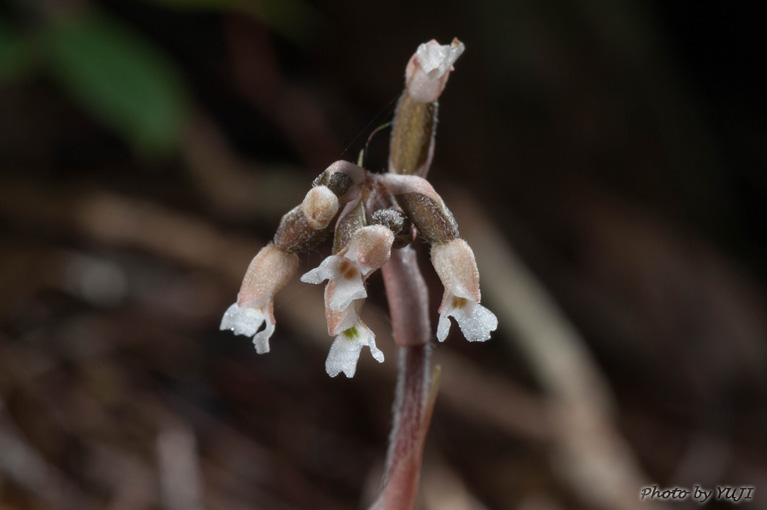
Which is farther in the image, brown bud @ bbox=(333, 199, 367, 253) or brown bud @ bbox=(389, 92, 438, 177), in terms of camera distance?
brown bud @ bbox=(389, 92, 438, 177)

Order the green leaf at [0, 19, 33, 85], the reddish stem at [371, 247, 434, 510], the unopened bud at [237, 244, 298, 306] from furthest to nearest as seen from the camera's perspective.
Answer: the green leaf at [0, 19, 33, 85] → the reddish stem at [371, 247, 434, 510] → the unopened bud at [237, 244, 298, 306]

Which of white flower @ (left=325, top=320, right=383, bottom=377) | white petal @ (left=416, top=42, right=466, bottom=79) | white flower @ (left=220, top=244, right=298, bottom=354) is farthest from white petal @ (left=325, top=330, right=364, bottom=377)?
white petal @ (left=416, top=42, right=466, bottom=79)

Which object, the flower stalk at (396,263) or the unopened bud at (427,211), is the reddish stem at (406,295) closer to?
the flower stalk at (396,263)

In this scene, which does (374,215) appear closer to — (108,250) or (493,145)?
(108,250)

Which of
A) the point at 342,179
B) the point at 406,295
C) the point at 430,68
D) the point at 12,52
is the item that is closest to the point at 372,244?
the point at 342,179

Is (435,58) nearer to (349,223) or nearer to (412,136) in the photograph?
(412,136)

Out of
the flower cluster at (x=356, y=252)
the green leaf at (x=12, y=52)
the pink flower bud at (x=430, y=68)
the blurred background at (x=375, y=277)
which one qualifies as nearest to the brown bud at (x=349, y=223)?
the flower cluster at (x=356, y=252)

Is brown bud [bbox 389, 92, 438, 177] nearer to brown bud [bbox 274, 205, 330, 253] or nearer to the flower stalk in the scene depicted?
the flower stalk
